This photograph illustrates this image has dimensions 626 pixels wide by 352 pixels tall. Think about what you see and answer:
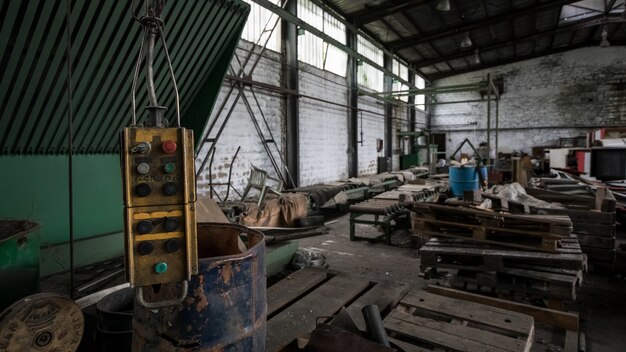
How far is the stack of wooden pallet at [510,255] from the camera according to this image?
9.80ft

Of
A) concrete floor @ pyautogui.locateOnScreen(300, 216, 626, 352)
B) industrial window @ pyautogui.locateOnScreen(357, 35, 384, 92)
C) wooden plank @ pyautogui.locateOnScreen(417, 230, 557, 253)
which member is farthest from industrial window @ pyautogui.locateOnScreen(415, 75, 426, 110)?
wooden plank @ pyautogui.locateOnScreen(417, 230, 557, 253)

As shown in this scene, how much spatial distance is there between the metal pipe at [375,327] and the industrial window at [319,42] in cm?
721

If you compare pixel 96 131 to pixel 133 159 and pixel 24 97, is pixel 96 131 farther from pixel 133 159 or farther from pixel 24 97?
pixel 133 159

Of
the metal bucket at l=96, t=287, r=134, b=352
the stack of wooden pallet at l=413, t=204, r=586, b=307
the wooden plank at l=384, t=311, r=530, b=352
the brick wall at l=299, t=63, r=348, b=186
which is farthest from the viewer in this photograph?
the brick wall at l=299, t=63, r=348, b=186

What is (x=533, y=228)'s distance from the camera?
327 cm

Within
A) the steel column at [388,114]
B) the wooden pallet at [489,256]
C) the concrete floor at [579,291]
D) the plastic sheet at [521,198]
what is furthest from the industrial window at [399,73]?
the wooden pallet at [489,256]

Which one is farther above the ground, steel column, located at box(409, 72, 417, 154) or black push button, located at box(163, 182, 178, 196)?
steel column, located at box(409, 72, 417, 154)

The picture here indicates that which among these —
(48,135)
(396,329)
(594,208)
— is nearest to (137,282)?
(396,329)

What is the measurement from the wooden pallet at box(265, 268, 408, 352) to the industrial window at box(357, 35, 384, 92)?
9.40m

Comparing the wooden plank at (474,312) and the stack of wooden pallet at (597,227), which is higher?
the stack of wooden pallet at (597,227)

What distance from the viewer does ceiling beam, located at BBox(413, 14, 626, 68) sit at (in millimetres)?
11914

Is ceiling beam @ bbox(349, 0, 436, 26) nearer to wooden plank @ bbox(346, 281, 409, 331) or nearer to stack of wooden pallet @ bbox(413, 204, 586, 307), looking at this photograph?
stack of wooden pallet @ bbox(413, 204, 586, 307)

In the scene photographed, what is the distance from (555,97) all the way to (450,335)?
56.9 feet

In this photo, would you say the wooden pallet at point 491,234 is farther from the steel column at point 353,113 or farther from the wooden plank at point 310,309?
the steel column at point 353,113
